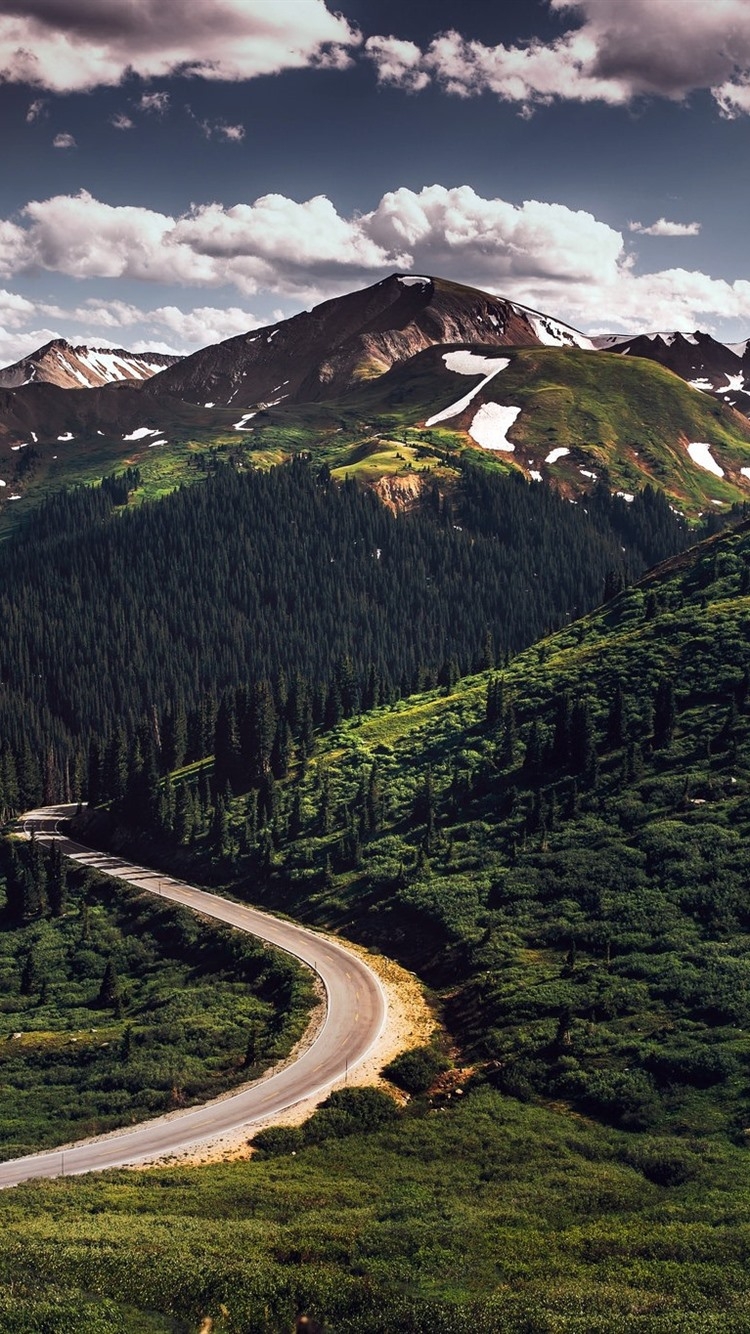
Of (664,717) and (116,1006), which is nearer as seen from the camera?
(116,1006)

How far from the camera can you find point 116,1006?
300 ft

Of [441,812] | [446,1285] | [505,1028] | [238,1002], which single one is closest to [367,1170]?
[446,1285]

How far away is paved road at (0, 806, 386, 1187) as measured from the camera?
190 feet

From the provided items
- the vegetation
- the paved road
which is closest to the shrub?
A: the paved road

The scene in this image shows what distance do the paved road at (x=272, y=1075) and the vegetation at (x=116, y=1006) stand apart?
6.29 ft

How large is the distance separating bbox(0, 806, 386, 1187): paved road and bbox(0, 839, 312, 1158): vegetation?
1917mm

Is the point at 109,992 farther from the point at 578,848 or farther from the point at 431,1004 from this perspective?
the point at 578,848

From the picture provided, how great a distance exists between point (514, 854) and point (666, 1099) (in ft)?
142

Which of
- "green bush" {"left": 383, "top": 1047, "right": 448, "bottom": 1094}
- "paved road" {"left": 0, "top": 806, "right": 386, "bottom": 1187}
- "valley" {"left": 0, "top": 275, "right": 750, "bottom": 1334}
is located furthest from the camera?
"green bush" {"left": 383, "top": 1047, "right": 448, "bottom": 1094}

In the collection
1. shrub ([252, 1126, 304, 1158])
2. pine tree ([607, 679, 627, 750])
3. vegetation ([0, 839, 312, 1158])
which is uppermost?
pine tree ([607, 679, 627, 750])

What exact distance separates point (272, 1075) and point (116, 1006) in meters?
27.0

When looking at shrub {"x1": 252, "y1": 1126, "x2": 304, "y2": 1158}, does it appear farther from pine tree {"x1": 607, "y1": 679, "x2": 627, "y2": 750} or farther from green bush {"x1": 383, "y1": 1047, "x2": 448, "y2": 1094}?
pine tree {"x1": 607, "y1": 679, "x2": 627, "y2": 750}

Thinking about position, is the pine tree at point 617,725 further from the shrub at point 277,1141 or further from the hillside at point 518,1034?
the shrub at point 277,1141

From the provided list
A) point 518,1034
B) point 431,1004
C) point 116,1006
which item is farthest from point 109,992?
point 518,1034
